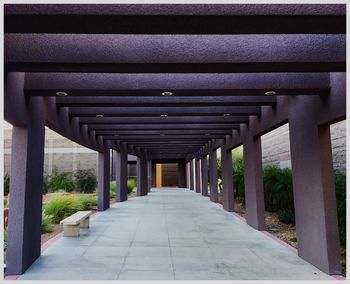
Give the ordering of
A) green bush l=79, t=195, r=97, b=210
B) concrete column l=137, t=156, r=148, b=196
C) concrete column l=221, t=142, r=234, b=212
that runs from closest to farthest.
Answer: concrete column l=221, t=142, r=234, b=212 → green bush l=79, t=195, r=97, b=210 → concrete column l=137, t=156, r=148, b=196

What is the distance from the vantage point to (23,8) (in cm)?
289

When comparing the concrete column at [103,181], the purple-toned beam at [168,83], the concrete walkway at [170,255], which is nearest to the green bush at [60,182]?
the concrete column at [103,181]

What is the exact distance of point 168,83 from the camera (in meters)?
5.58

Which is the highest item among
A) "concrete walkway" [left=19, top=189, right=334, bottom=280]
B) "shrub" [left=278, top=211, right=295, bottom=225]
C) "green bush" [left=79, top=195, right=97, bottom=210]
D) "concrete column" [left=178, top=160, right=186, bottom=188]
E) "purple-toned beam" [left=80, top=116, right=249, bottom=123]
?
"purple-toned beam" [left=80, top=116, right=249, bottom=123]

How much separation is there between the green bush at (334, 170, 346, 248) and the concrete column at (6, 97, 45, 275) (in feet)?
20.5

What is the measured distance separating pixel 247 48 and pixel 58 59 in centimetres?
246

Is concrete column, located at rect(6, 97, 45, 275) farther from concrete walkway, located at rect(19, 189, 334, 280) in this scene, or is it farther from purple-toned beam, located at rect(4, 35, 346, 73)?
purple-toned beam, located at rect(4, 35, 346, 73)

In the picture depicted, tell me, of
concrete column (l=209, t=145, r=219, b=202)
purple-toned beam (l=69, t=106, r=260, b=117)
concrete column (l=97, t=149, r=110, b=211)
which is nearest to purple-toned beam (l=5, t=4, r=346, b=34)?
purple-toned beam (l=69, t=106, r=260, b=117)

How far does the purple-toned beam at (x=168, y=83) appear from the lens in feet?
17.9

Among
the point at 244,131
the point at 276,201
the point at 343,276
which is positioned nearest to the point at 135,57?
the point at 343,276

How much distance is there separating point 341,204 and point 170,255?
3.83m

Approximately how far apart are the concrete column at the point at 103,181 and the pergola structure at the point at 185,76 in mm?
4924

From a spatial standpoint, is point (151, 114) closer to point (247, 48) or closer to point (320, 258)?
point (247, 48)

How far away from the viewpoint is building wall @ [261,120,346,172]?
778cm
